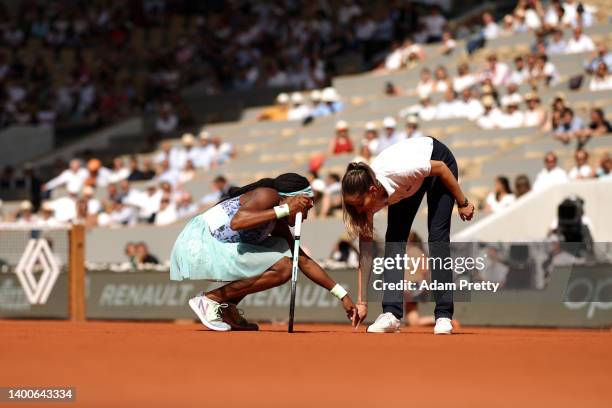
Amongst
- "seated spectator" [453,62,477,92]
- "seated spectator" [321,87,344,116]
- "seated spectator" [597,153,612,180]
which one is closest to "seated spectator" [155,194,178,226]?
"seated spectator" [321,87,344,116]

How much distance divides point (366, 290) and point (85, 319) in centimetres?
909

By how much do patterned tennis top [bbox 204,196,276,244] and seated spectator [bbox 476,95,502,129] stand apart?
43.7ft

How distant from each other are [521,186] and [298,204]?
9.85 metres

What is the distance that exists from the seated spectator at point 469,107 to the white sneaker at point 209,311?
1366cm

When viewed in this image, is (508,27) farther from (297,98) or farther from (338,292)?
(338,292)

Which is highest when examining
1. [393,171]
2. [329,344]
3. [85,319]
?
[393,171]

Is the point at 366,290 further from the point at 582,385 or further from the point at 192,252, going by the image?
the point at 582,385

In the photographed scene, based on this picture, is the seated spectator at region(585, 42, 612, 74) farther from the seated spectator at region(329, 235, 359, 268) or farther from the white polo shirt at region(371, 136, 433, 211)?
the white polo shirt at region(371, 136, 433, 211)

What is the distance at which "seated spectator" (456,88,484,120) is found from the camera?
84.2 feet

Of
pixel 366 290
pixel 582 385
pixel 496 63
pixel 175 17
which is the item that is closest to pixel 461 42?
pixel 496 63

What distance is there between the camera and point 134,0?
3831 cm

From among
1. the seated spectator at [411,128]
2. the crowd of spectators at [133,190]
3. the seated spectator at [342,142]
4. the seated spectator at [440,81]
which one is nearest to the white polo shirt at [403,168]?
the seated spectator at [411,128]

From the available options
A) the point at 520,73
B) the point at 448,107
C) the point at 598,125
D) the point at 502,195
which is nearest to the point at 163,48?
the point at 448,107

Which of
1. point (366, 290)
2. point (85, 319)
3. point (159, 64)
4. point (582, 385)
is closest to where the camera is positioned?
point (582, 385)
